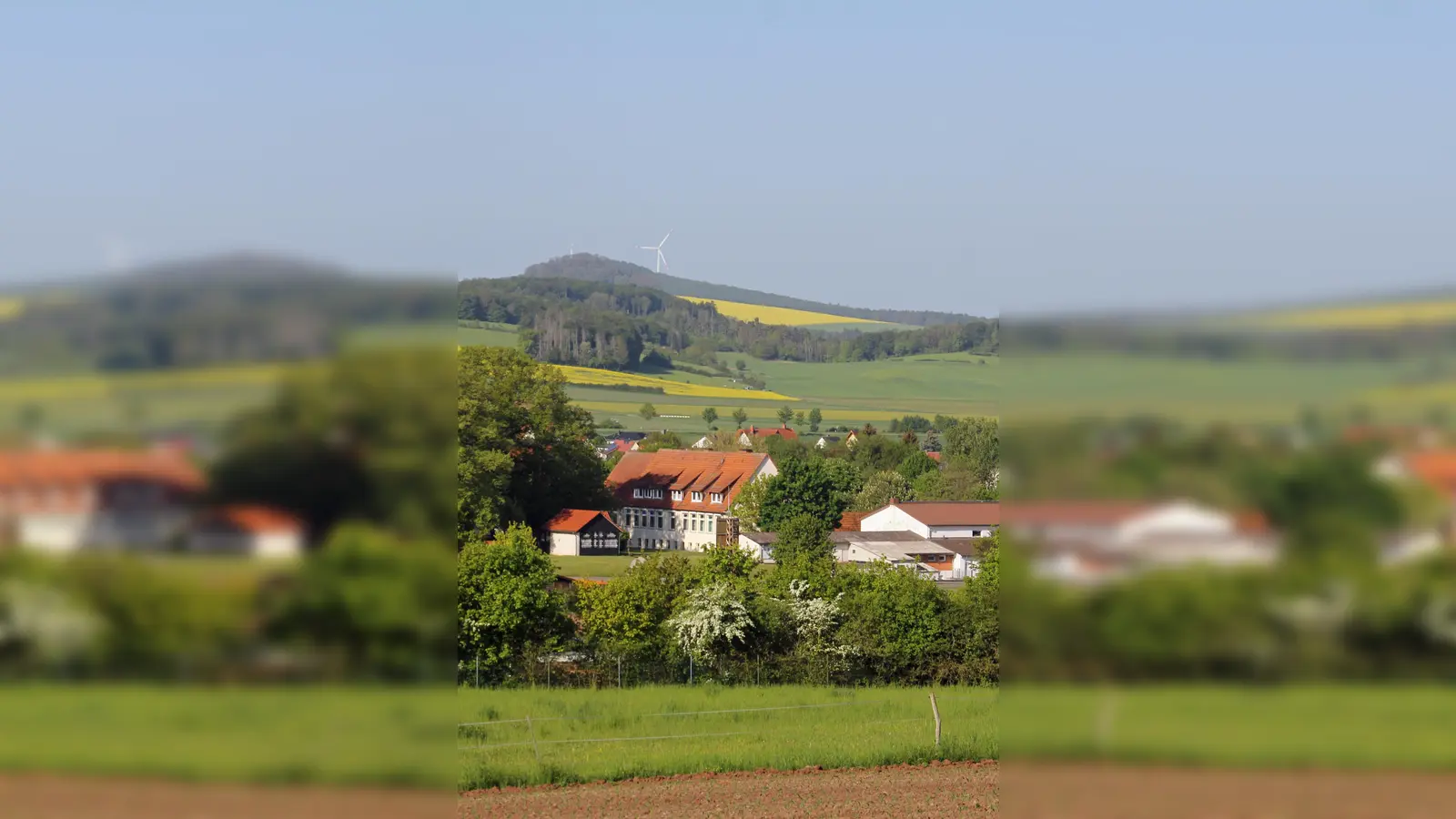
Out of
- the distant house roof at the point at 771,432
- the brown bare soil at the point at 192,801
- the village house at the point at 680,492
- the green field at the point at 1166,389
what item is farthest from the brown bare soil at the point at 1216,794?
the distant house roof at the point at 771,432

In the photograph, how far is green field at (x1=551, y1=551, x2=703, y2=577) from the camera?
1674 inches

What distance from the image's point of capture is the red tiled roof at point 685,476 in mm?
64062

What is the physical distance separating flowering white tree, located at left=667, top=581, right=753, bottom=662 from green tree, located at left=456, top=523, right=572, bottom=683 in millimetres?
2350

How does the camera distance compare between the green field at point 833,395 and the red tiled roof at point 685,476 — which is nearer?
the red tiled roof at point 685,476

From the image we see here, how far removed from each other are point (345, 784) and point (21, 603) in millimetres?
1068

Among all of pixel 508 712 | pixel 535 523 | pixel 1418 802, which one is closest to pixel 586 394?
pixel 535 523

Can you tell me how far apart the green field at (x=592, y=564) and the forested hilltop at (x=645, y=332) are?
7.69 meters

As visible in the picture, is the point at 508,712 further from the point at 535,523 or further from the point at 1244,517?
the point at 535,523

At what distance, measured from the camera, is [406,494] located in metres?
2.84

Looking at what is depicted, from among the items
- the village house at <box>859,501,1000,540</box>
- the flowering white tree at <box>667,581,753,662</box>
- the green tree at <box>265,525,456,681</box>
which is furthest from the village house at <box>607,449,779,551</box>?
the green tree at <box>265,525,456,681</box>

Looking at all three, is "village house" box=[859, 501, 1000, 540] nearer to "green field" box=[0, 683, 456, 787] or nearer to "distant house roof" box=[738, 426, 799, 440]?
"distant house roof" box=[738, 426, 799, 440]

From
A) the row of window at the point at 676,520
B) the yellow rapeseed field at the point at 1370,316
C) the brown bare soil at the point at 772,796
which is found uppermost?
the yellow rapeseed field at the point at 1370,316

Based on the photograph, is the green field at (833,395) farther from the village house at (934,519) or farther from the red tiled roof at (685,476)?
the village house at (934,519)

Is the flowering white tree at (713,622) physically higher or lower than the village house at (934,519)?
higher
